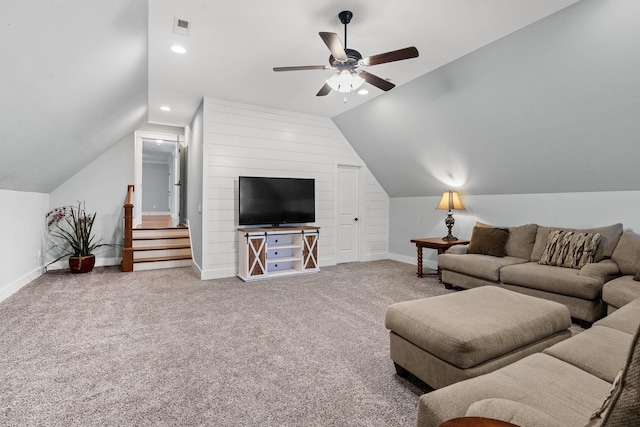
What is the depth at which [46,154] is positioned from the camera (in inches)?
149

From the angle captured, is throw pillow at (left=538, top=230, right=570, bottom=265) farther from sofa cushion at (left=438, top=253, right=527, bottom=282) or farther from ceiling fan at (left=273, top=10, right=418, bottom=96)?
ceiling fan at (left=273, top=10, right=418, bottom=96)

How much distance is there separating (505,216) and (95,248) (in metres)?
6.98

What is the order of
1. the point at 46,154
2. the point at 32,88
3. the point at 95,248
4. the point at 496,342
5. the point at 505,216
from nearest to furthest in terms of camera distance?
the point at 496,342
the point at 32,88
the point at 46,154
the point at 505,216
the point at 95,248

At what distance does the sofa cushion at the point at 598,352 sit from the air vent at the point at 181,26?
3675 mm

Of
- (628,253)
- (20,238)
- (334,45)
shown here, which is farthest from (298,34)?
(20,238)

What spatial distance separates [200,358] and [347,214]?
4.42m

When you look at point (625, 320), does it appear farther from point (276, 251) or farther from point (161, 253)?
point (161, 253)

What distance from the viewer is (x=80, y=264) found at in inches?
209

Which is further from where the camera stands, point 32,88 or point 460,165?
point 460,165

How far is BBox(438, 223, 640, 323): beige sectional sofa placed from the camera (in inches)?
121

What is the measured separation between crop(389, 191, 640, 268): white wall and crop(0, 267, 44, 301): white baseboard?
238 inches

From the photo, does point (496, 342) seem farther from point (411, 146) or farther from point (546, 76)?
point (411, 146)

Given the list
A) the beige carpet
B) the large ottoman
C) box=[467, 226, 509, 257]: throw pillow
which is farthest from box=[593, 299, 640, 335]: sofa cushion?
box=[467, 226, 509, 257]: throw pillow

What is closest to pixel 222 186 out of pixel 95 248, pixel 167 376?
pixel 95 248
